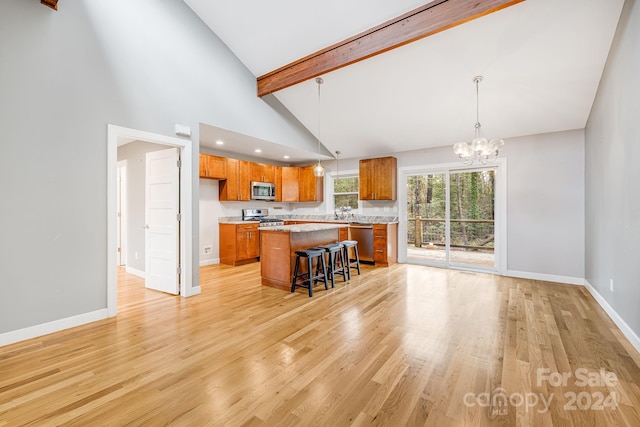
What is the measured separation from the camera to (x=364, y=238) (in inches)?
239

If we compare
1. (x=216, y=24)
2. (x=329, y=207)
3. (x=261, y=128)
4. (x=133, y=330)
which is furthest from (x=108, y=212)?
(x=329, y=207)

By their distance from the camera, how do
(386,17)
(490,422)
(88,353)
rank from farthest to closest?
(386,17) → (88,353) → (490,422)

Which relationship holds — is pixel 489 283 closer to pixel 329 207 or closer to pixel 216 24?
pixel 329 207

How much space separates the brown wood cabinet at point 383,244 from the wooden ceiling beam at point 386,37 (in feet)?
10.5

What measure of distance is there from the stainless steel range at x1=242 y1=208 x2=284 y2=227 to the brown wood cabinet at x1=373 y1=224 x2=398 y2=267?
2.43 metres

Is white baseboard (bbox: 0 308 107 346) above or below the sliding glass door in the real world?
below

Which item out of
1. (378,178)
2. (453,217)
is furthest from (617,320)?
(378,178)

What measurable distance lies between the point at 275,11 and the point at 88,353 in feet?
14.0

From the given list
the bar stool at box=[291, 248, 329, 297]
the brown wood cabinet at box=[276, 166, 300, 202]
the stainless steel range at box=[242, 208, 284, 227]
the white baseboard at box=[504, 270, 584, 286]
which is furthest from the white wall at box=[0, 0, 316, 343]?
the white baseboard at box=[504, 270, 584, 286]

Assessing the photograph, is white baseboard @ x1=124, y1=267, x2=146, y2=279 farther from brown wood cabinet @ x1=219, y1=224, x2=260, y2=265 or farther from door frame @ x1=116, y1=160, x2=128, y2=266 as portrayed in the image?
brown wood cabinet @ x1=219, y1=224, x2=260, y2=265

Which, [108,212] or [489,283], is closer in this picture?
[108,212]

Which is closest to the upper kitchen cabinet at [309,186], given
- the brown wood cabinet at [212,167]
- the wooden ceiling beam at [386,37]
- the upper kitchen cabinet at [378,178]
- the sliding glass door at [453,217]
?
the upper kitchen cabinet at [378,178]

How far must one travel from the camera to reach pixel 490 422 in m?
1.55

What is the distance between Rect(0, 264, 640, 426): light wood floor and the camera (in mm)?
1623
